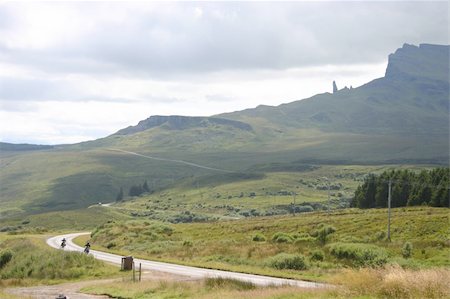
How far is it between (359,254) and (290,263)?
5.80 meters

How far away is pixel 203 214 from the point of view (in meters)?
182

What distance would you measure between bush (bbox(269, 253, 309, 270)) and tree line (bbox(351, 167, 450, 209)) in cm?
6146

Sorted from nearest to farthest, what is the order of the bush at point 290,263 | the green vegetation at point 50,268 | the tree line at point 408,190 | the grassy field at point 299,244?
the grassy field at point 299,244
the bush at point 290,263
the green vegetation at point 50,268
the tree line at point 408,190

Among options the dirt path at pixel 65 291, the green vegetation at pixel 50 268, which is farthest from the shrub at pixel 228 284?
the green vegetation at pixel 50 268

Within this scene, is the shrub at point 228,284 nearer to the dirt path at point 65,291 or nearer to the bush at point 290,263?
the dirt path at point 65,291

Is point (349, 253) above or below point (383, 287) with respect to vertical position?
below

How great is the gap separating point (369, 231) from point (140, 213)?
136330mm

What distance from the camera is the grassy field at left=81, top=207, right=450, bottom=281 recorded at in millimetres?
41344

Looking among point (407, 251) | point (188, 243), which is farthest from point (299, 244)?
point (188, 243)

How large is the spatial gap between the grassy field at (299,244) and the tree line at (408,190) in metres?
23.3

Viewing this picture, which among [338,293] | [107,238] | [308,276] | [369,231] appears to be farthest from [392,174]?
[338,293]

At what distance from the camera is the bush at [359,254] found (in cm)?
4058

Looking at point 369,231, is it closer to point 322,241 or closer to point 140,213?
point 322,241

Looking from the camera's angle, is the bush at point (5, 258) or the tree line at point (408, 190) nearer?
the bush at point (5, 258)
